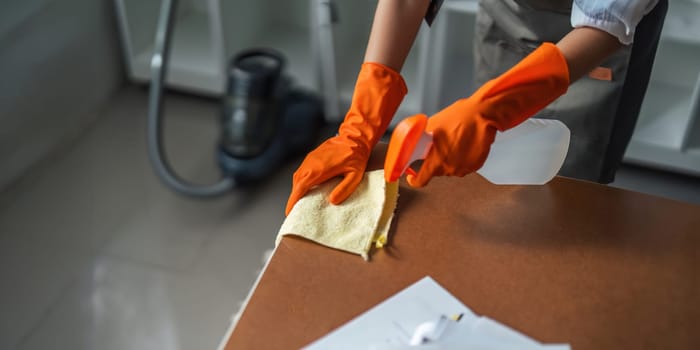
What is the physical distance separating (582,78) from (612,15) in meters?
0.35

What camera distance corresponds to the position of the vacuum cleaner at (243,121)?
205 cm

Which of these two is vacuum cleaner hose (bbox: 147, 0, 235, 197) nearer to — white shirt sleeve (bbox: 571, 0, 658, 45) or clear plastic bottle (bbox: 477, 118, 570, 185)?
clear plastic bottle (bbox: 477, 118, 570, 185)

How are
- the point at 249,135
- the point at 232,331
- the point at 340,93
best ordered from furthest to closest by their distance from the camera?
1. the point at 340,93
2. the point at 249,135
3. the point at 232,331

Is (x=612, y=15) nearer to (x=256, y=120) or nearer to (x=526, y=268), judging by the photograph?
(x=526, y=268)

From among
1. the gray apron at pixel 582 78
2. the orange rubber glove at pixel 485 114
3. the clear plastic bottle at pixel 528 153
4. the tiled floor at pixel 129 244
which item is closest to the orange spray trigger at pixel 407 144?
the orange rubber glove at pixel 485 114

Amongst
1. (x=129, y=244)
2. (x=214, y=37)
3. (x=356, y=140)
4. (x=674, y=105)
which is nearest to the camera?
(x=356, y=140)

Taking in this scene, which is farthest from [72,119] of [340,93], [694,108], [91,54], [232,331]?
[694,108]

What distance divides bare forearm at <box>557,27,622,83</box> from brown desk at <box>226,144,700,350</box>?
181 millimetres

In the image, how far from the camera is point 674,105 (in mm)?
2199

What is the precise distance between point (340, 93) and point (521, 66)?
A: 1.31 m

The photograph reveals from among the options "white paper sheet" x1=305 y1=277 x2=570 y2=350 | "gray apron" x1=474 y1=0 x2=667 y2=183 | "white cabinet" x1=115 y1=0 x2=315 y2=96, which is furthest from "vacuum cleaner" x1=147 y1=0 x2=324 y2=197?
"white paper sheet" x1=305 y1=277 x2=570 y2=350

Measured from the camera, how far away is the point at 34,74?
86.0 inches

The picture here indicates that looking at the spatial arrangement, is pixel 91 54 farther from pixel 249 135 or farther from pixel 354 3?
pixel 354 3

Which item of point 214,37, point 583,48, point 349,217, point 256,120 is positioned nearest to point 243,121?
point 256,120
